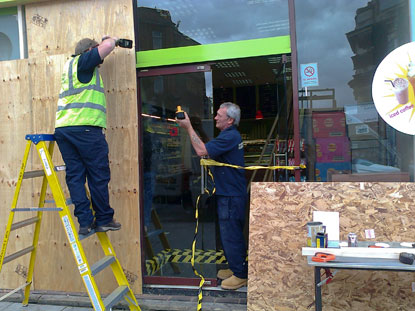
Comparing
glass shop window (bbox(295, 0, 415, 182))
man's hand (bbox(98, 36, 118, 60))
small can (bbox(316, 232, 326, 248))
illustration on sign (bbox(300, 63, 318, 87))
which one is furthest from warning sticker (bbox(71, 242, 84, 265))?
illustration on sign (bbox(300, 63, 318, 87))

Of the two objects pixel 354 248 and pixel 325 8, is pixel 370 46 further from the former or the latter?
pixel 354 248

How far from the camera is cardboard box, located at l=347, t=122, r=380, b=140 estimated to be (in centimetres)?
363

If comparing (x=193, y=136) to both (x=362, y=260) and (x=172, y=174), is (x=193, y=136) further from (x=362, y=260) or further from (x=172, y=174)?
(x=362, y=260)

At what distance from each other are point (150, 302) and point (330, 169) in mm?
2385

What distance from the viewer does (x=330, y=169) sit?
3.77 meters

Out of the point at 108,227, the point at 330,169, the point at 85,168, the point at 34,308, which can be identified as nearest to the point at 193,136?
the point at 85,168

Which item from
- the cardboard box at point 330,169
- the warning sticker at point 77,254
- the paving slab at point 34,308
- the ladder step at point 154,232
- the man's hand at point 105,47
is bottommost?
the paving slab at point 34,308

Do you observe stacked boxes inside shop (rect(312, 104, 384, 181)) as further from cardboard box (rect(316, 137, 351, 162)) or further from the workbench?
the workbench

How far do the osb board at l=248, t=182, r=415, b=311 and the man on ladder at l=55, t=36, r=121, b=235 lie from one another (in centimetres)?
143

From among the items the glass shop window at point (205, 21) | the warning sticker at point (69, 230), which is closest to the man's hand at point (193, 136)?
the glass shop window at point (205, 21)

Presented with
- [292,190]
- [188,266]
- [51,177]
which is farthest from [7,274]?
[292,190]

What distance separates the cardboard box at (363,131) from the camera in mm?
3629

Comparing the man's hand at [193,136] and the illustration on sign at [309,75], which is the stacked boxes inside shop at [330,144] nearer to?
the illustration on sign at [309,75]

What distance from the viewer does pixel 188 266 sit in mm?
4457
